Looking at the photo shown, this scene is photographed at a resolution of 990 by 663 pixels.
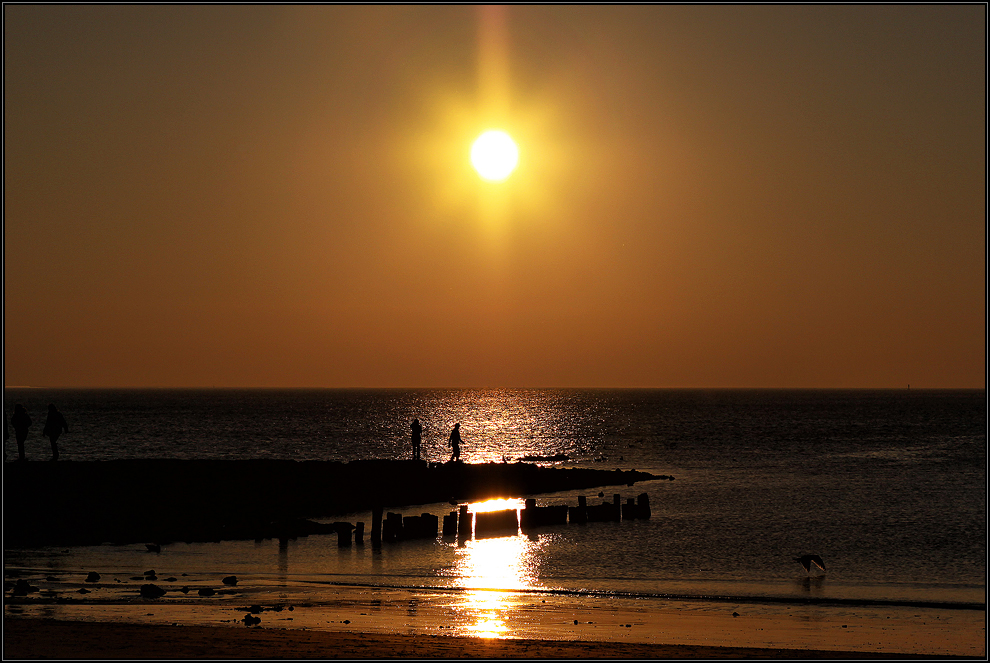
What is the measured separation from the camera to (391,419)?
524 ft

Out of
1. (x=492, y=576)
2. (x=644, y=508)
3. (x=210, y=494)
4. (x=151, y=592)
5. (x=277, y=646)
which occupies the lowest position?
(x=277, y=646)

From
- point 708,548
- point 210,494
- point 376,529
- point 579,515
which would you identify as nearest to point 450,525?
point 376,529

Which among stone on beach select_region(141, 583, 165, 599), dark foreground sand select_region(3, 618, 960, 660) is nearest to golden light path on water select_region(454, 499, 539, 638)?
dark foreground sand select_region(3, 618, 960, 660)

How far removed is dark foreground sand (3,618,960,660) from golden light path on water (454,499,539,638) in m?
1.31

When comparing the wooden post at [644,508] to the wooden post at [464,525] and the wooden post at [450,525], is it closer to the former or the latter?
the wooden post at [464,525]

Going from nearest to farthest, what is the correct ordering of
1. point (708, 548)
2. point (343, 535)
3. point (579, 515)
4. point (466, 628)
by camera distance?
point (466, 628) < point (343, 535) < point (708, 548) < point (579, 515)

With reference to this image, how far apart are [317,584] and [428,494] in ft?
68.0

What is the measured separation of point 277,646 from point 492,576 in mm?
9582

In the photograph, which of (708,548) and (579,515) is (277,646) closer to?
(708,548)

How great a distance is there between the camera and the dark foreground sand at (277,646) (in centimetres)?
1327

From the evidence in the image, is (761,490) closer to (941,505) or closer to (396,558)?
Answer: (941,505)

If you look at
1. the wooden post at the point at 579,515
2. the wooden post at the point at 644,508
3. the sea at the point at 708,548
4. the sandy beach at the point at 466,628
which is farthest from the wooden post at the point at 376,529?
the wooden post at the point at 644,508

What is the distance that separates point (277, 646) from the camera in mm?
13875

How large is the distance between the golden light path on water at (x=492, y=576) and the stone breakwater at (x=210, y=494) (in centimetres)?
373
